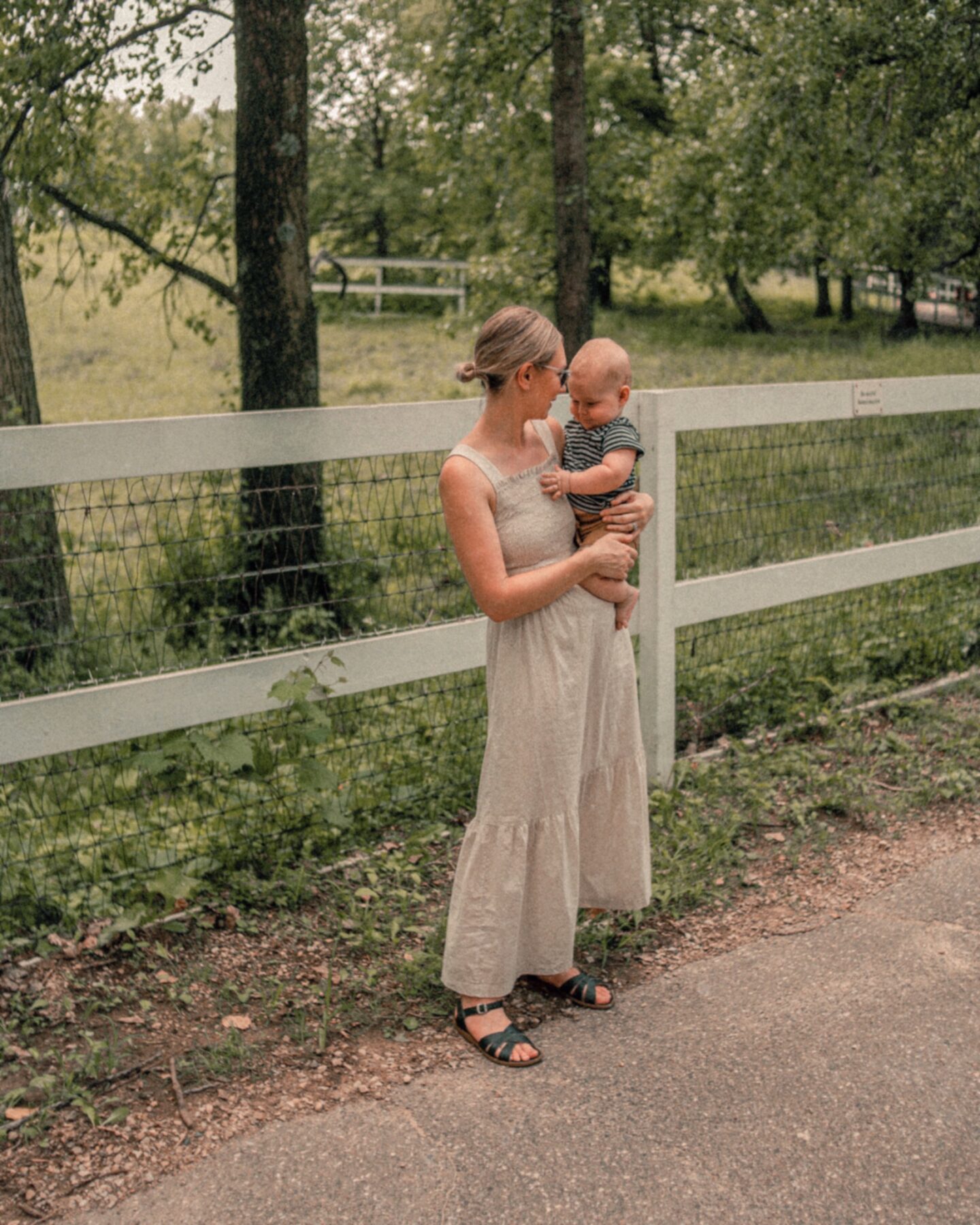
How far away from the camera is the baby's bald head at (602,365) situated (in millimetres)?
3195

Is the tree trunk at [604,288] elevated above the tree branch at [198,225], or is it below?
below

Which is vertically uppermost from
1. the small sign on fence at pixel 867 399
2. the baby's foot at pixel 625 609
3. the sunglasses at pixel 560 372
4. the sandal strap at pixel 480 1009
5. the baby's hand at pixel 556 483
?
the sunglasses at pixel 560 372

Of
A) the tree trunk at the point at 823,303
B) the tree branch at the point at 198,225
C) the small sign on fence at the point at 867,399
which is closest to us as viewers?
the small sign on fence at the point at 867,399

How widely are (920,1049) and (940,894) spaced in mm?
1059

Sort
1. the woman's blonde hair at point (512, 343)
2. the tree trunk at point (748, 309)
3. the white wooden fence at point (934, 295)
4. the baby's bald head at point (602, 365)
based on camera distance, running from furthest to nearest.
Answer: the tree trunk at point (748, 309), the white wooden fence at point (934, 295), the baby's bald head at point (602, 365), the woman's blonde hair at point (512, 343)

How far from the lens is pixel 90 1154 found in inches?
117

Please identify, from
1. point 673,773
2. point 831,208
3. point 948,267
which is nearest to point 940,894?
point 673,773

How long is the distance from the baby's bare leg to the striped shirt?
0.61 feet

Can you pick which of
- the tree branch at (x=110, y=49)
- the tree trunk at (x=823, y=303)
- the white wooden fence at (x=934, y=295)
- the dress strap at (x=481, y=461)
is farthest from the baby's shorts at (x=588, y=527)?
the tree trunk at (x=823, y=303)

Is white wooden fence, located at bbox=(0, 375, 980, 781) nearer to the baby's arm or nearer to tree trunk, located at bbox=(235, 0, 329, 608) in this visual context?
tree trunk, located at bbox=(235, 0, 329, 608)

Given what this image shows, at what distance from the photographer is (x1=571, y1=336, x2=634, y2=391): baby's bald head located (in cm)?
320

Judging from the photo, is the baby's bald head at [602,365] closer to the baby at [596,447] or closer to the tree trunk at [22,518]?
the baby at [596,447]

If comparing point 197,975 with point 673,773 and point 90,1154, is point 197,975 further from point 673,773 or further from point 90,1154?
point 673,773

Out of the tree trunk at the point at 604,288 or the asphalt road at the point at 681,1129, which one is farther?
the tree trunk at the point at 604,288
